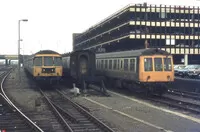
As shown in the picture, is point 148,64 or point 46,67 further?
point 46,67

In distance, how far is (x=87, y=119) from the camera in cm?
1527

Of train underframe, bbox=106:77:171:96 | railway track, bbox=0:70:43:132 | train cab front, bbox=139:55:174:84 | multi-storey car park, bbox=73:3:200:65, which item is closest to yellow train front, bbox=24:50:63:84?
train underframe, bbox=106:77:171:96

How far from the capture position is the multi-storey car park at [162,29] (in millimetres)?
77688

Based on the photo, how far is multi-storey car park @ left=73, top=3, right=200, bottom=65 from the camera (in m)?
77.7

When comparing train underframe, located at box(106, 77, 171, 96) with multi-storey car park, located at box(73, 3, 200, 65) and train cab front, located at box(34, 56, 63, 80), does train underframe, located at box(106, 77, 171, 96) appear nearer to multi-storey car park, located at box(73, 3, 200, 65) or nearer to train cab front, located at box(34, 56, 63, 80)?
train cab front, located at box(34, 56, 63, 80)

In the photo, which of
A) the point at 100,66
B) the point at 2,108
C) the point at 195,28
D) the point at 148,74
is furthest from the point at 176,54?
the point at 2,108

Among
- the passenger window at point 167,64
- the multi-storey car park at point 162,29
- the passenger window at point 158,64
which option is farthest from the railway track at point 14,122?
the multi-storey car park at point 162,29

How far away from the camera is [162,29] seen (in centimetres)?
8025

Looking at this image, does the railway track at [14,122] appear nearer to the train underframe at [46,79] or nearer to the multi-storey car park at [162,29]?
the train underframe at [46,79]

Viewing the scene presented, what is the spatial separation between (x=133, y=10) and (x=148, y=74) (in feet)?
179

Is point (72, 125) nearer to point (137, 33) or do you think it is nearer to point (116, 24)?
point (137, 33)

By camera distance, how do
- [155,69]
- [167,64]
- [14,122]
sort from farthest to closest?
[167,64]
[155,69]
[14,122]

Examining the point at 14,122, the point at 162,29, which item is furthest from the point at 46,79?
the point at 162,29

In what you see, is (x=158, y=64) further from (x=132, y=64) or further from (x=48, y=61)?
(x=48, y=61)
